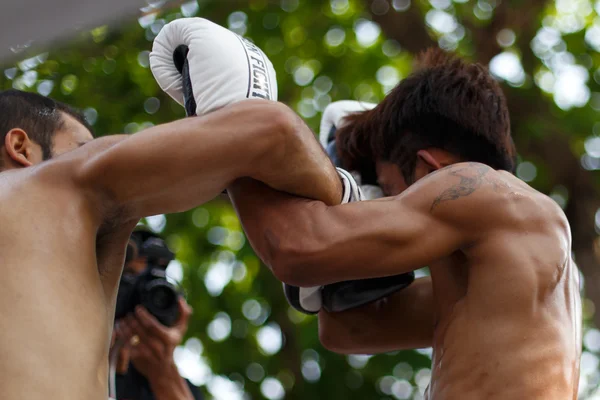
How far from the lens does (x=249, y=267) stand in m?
6.26

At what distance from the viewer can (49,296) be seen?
1.83m

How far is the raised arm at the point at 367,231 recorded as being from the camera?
2.13 meters

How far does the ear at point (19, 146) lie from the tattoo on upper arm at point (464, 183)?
96cm

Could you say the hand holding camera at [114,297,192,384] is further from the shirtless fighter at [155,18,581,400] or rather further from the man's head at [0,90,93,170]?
the shirtless fighter at [155,18,581,400]

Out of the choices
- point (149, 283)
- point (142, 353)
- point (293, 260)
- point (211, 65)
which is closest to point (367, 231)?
point (293, 260)

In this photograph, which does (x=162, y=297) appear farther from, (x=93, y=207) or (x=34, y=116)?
(x=93, y=207)

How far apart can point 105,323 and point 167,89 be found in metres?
0.70

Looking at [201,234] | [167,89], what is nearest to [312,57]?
[201,234]

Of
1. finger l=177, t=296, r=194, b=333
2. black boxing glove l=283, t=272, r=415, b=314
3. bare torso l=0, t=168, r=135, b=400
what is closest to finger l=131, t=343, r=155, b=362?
finger l=177, t=296, r=194, b=333

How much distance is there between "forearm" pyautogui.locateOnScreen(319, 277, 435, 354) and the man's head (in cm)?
91

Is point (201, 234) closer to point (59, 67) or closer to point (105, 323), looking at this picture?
point (59, 67)

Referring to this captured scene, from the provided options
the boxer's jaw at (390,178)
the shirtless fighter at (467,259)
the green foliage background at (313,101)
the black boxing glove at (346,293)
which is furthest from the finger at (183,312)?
the green foliage background at (313,101)

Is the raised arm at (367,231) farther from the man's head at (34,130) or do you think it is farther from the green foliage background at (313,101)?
the green foliage background at (313,101)

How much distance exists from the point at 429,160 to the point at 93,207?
3.16 ft
